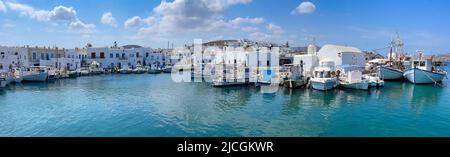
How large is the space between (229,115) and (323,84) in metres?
13.4

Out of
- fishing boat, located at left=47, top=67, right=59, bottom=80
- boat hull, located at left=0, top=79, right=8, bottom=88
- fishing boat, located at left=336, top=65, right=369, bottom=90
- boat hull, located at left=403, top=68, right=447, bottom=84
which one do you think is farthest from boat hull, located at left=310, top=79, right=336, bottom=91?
fishing boat, located at left=47, top=67, right=59, bottom=80

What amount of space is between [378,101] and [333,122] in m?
8.87

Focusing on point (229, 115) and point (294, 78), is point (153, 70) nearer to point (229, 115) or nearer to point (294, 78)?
point (294, 78)

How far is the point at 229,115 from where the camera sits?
16.6 meters

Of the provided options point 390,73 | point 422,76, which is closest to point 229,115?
point 422,76

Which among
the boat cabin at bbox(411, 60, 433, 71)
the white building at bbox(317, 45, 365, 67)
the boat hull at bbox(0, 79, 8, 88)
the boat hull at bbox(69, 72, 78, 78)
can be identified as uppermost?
the white building at bbox(317, 45, 365, 67)

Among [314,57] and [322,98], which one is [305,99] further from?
[314,57]

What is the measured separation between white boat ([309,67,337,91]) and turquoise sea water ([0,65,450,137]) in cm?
158

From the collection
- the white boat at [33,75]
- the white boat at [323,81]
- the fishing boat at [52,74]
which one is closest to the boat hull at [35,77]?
the white boat at [33,75]

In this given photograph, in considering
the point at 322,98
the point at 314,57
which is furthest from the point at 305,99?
the point at 314,57

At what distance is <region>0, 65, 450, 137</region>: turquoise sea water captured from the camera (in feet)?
44.4

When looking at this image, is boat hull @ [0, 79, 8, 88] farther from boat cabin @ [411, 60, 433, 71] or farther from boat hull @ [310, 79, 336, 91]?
boat cabin @ [411, 60, 433, 71]
